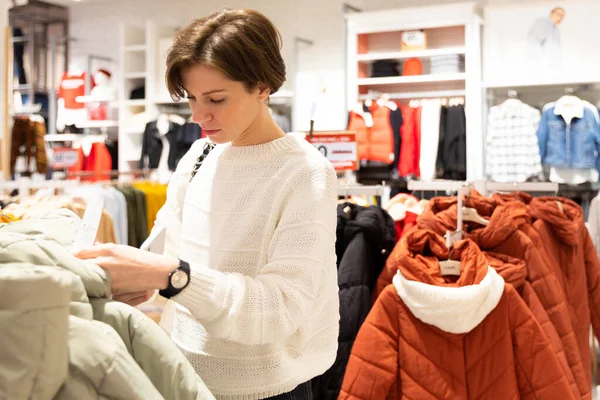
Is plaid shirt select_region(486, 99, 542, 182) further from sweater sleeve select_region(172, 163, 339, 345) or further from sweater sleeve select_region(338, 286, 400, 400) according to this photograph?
sweater sleeve select_region(172, 163, 339, 345)

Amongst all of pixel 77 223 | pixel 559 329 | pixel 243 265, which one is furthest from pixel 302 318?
pixel 559 329

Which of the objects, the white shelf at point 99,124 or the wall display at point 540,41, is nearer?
the wall display at point 540,41

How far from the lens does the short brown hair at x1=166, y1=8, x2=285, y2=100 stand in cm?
137

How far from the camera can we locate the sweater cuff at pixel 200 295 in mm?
1210

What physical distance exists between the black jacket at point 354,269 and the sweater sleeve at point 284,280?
1.33 meters

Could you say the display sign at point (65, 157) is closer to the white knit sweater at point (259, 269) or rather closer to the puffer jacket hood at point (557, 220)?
the puffer jacket hood at point (557, 220)

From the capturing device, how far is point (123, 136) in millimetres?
7922

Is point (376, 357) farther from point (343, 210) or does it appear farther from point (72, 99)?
point (72, 99)

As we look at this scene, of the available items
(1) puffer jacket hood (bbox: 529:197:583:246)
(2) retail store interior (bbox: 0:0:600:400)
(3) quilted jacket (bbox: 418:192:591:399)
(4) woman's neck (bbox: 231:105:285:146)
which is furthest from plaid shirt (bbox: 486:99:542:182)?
(4) woman's neck (bbox: 231:105:285:146)

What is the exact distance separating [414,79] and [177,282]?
18.8ft

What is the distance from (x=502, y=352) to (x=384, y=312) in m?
0.39

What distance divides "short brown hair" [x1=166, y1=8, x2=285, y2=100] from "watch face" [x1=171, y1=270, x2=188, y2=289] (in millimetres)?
399

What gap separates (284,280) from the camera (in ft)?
4.28

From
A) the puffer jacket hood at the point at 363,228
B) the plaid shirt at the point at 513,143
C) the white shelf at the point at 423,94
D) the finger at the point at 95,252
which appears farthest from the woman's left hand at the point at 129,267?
the white shelf at the point at 423,94
